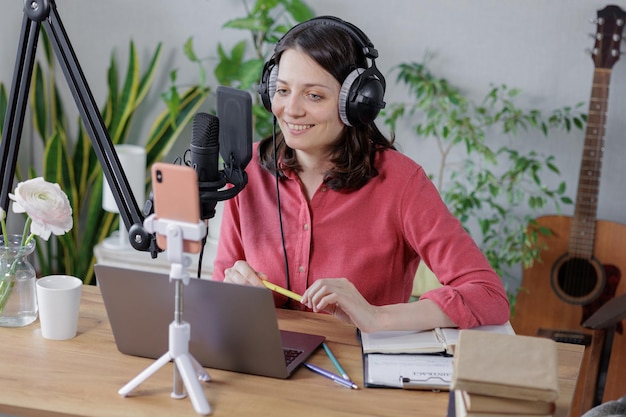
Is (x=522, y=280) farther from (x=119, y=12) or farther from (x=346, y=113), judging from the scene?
(x=119, y=12)

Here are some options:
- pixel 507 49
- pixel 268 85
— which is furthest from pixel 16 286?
pixel 507 49

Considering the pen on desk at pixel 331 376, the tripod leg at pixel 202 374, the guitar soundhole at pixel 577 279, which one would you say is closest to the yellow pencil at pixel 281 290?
the pen on desk at pixel 331 376

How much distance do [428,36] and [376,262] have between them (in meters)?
1.53

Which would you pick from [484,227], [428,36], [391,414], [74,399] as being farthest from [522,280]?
[74,399]

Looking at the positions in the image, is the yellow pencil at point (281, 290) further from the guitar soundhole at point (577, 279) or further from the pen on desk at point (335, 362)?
the guitar soundhole at point (577, 279)

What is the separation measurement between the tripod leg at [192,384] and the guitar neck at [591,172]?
201 centimetres

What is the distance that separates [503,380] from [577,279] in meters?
1.96

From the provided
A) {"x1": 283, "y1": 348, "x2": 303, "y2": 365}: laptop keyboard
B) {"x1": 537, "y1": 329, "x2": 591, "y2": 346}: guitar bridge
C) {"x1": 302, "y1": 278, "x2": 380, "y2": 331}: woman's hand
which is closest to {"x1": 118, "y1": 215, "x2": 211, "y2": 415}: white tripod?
{"x1": 283, "y1": 348, "x2": 303, "y2": 365}: laptop keyboard

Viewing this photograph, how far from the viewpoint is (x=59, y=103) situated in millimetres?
3678

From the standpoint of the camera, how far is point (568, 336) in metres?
3.01

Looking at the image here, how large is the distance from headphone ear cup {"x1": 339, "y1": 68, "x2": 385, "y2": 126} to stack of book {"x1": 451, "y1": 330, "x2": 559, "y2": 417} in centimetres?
66

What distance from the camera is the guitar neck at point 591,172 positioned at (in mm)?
3000

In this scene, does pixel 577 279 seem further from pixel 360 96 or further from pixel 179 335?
pixel 179 335

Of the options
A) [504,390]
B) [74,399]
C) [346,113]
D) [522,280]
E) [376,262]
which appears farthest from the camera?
[522,280]
